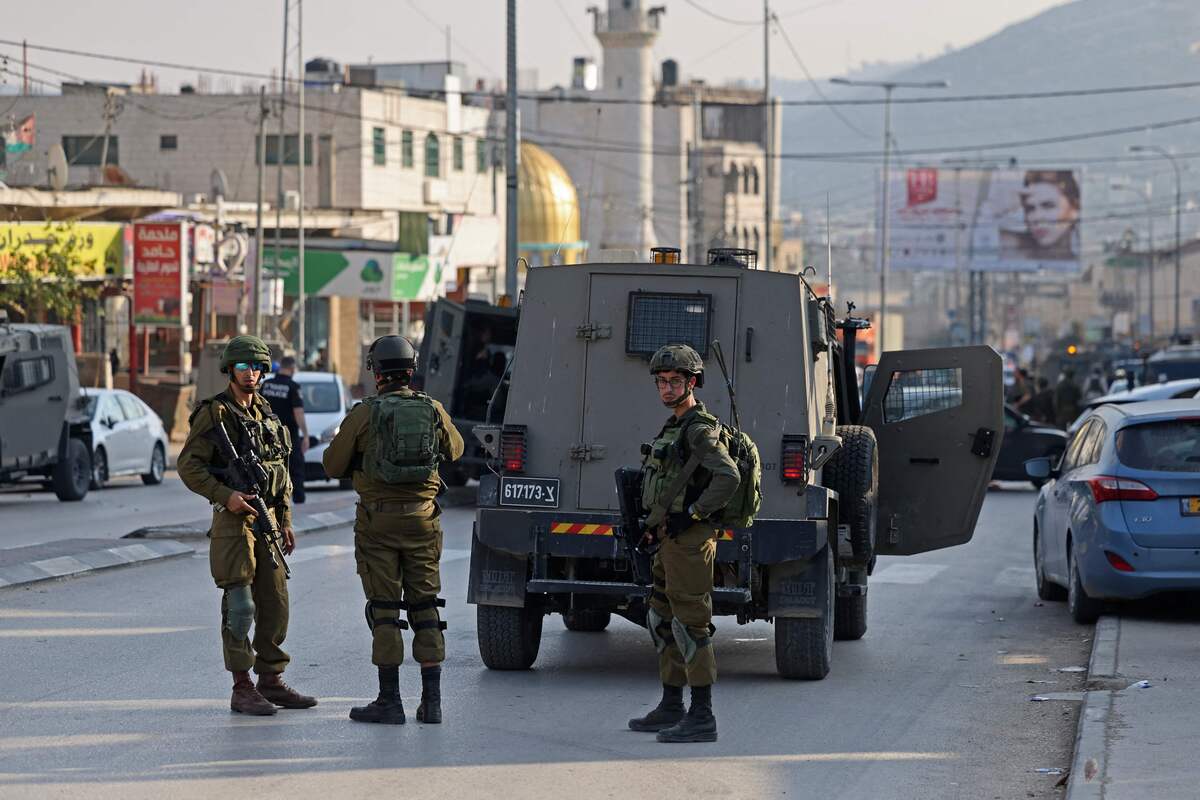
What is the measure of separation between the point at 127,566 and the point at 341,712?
24.6 feet

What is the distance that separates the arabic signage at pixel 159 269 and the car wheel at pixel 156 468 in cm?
1096

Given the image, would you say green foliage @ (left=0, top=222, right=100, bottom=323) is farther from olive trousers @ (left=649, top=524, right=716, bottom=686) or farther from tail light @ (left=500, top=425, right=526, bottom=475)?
olive trousers @ (left=649, top=524, right=716, bottom=686)

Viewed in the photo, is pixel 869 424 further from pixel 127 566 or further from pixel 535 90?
pixel 535 90

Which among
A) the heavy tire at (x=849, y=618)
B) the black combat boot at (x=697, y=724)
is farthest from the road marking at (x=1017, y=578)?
the black combat boot at (x=697, y=724)

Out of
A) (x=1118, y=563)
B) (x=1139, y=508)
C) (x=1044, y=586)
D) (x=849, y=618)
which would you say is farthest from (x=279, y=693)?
(x=1044, y=586)

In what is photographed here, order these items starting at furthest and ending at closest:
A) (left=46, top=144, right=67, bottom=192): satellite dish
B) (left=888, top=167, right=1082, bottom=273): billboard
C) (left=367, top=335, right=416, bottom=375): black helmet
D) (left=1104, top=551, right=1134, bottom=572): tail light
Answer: (left=888, top=167, right=1082, bottom=273): billboard
(left=46, top=144, right=67, bottom=192): satellite dish
(left=1104, top=551, right=1134, bottom=572): tail light
(left=367, top=335, right=416, bottom=375): black helmet

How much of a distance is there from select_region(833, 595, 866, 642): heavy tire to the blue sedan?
1.53m

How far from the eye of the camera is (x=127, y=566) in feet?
52.4

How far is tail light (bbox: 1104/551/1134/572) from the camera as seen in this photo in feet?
40.0

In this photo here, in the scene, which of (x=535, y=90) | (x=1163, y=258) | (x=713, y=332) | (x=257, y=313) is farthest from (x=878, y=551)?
(x=1163, y=258)

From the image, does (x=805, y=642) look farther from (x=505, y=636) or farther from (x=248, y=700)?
(x=248, y=700)

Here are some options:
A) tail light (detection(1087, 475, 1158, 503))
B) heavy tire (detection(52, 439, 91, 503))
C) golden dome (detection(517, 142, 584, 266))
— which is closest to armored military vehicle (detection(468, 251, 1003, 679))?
tail light (detection(1087, 475, 1158, 503))

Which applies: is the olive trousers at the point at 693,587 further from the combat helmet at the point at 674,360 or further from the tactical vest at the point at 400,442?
the tactical vest at the point at 400,442

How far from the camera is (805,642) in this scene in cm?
1022
